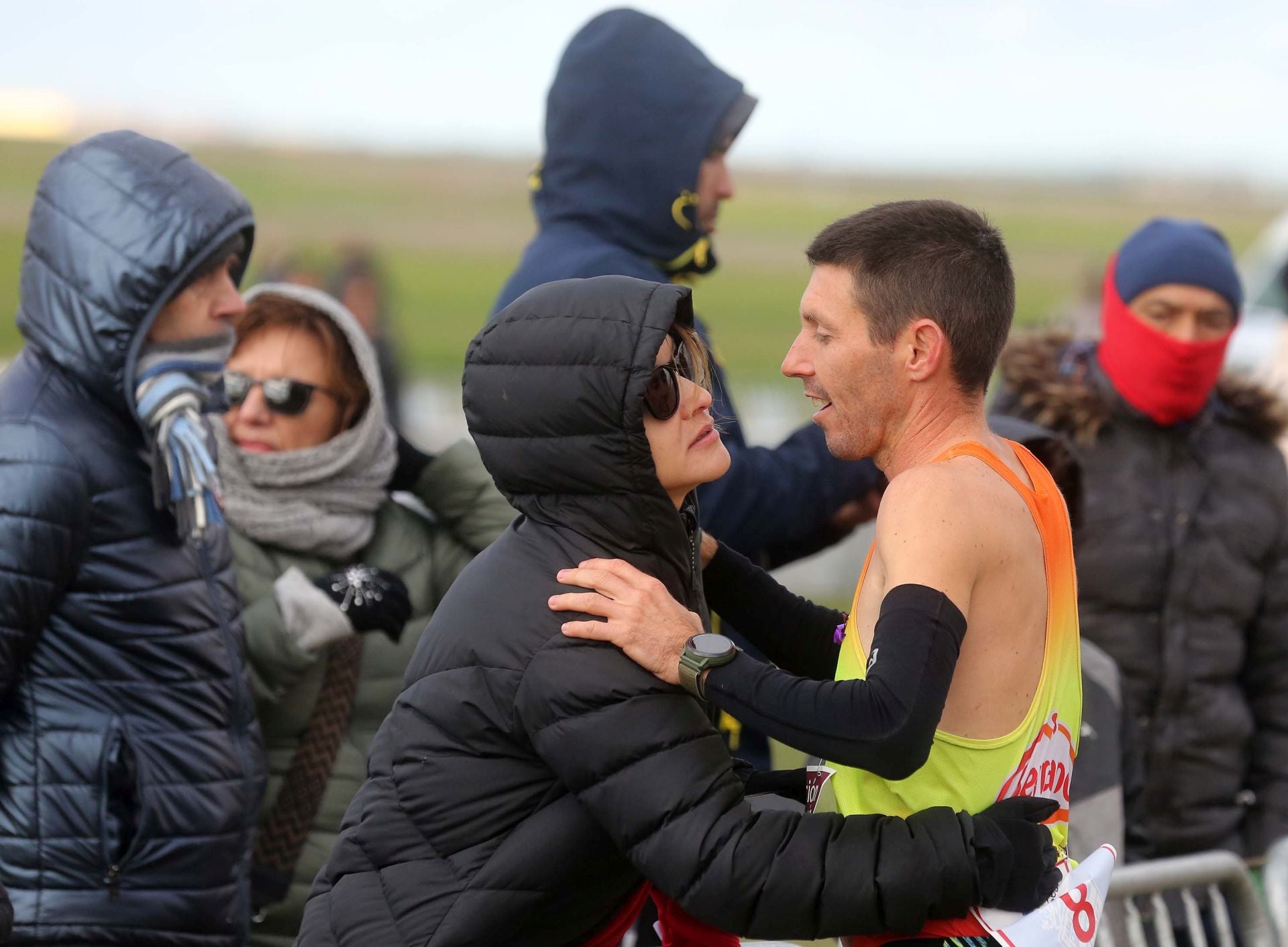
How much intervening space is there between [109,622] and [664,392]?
4.47 feet

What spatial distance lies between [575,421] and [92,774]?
1.38 meters

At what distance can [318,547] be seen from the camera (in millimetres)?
3848

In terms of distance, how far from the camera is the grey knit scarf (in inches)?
151

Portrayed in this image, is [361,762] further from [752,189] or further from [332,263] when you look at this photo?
[752,189]

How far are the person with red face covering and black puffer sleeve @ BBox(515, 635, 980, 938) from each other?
2.39m

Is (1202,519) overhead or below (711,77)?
below

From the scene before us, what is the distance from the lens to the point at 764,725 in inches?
85.1

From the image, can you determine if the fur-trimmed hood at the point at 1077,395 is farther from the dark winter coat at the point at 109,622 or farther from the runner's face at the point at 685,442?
the dark winter coat at the point at 109,622

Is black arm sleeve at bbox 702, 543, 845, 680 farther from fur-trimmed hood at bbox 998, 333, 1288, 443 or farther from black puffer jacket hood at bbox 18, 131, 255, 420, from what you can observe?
fur-trimmed hood at bbox 998, 333, 1288, 443

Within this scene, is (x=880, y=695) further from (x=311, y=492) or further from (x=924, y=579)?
(x=311, y=492)

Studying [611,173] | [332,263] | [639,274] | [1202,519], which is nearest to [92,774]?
[639,274]

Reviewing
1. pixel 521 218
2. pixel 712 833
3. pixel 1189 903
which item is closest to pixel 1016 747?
pixel 712 833

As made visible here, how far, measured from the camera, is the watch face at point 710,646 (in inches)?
85.9

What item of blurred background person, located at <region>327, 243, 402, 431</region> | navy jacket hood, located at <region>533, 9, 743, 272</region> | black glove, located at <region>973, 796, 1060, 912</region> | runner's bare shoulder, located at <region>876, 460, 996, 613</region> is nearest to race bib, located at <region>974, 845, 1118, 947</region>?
black glove, located at <region>973, 796, 1060, 912</region>
